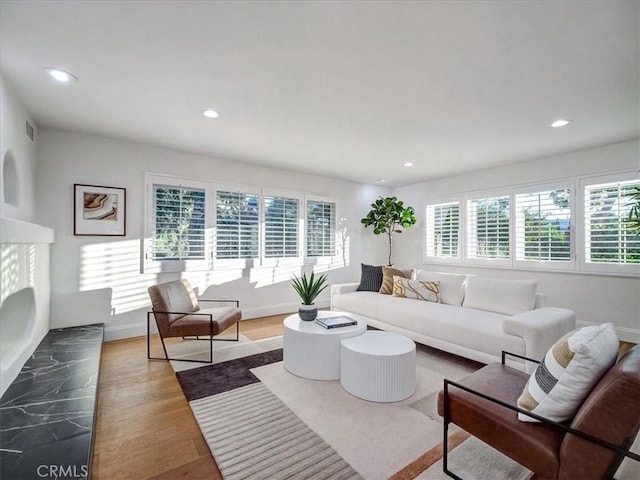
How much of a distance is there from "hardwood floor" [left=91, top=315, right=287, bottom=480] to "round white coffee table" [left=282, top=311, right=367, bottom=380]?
0.97m

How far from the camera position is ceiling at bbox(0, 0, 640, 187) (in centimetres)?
176

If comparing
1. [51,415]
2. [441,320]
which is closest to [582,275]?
[441,320]

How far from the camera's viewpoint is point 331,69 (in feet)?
7.57

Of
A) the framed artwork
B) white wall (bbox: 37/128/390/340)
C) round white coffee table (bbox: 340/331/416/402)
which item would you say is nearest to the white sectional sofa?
round white coffee table (bbox: 340/331/416/402)

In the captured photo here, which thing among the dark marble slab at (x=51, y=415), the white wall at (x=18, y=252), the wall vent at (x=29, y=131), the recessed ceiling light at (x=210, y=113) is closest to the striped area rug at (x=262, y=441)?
the dark marble slab at (x=51, y=415)

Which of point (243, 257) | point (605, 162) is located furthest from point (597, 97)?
point (243, 257)

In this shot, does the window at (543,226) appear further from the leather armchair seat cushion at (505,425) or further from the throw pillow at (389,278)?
the leather armchair seat cushion at (505,425)

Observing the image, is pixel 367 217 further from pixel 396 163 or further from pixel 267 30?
pixel 267 30

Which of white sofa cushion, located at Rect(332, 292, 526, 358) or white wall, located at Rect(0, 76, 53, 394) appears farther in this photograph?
white sofa cushion, located at Rect(332, 292, 526, 358)

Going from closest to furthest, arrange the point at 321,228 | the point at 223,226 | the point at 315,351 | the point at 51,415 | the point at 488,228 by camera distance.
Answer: the point at 51,415 < the point at 315,351 < the point at 223,226 < the point at 488,228 < the point at 321,228

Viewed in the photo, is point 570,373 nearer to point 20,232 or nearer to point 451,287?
point 451,287

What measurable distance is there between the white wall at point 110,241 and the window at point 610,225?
481 cm

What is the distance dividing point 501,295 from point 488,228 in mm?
2158

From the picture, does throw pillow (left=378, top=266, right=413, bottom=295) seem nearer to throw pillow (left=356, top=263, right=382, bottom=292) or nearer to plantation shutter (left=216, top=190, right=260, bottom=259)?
throw pillow (left=356, top=263, right=382, bottom=292)
